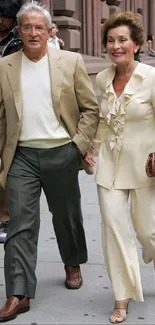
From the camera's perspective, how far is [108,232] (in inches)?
145

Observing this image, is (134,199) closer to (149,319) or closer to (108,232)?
(108,232)

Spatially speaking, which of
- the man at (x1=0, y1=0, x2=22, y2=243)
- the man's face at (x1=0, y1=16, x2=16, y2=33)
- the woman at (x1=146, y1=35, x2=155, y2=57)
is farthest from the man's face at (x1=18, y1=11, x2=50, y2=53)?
the woman at (x1=146, y1=35, x2=155, y2=57)

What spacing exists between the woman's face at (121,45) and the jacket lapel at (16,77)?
57 cm

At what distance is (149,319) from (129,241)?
0.48m

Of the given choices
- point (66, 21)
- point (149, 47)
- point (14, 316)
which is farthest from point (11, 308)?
point (149, 47)

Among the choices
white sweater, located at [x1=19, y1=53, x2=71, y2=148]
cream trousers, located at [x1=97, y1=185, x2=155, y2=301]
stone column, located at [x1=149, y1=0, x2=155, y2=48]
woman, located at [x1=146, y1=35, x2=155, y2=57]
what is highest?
white sweater, located at [x1=19, y1=53, x2=71, y2=148]

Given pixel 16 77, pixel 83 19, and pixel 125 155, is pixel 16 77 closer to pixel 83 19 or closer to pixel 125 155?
pixel 125 155

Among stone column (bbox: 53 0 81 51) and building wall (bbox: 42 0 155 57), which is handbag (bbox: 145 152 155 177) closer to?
building wall (bbox: 42 0 155 57)

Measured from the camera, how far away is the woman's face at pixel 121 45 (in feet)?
11.9

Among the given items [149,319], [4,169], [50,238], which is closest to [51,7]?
[50,238]

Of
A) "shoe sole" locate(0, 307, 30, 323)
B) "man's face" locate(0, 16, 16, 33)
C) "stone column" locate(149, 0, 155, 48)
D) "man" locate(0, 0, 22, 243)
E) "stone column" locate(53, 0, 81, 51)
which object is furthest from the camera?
"stone column" locate(149, 0, 155, 48)

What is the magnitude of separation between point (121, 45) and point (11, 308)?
1.66 m

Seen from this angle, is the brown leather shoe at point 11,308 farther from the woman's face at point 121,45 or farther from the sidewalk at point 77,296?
the woman's face at point 121,45

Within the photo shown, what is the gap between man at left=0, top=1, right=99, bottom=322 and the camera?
3.79m
